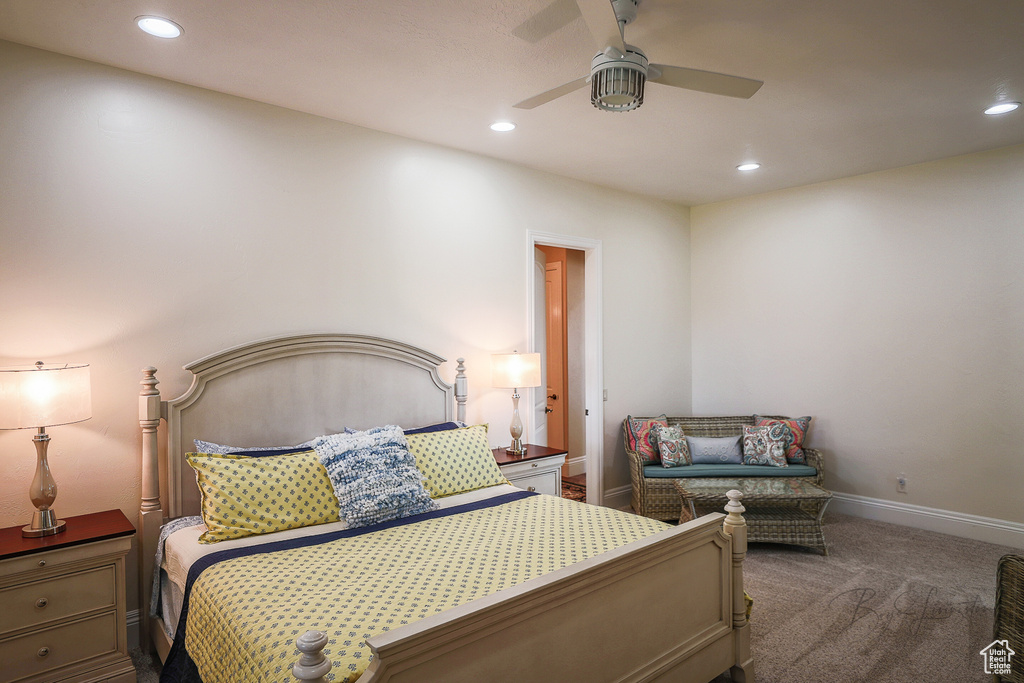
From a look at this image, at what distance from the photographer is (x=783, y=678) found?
2.43m

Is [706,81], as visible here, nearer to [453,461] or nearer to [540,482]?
[453,461]

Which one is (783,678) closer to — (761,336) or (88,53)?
(761,336)

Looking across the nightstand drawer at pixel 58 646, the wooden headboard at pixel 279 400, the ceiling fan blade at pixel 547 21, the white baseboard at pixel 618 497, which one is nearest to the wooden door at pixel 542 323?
the white baseboard at pixel 618 497

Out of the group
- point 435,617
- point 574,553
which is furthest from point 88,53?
point 574,553

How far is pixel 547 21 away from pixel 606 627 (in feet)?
7.41

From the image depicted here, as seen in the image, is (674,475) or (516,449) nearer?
(516,449)

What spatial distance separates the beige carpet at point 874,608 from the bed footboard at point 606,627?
0.44 meters

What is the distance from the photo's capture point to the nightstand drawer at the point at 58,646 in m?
2.12

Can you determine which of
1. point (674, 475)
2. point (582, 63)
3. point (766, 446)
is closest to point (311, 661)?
point (582, 63)

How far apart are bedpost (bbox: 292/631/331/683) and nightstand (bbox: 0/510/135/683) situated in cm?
155

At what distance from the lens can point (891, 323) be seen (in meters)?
4.44

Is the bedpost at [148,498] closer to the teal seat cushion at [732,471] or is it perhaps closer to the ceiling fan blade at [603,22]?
the ceiling fan blade at [603,22]

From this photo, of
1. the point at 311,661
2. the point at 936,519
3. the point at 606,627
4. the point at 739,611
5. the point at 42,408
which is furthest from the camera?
the point at 936,519

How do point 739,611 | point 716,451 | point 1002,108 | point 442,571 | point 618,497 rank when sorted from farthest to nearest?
point 618,497, point 716,451, point 1002,108, point 739,611, point 442,571
